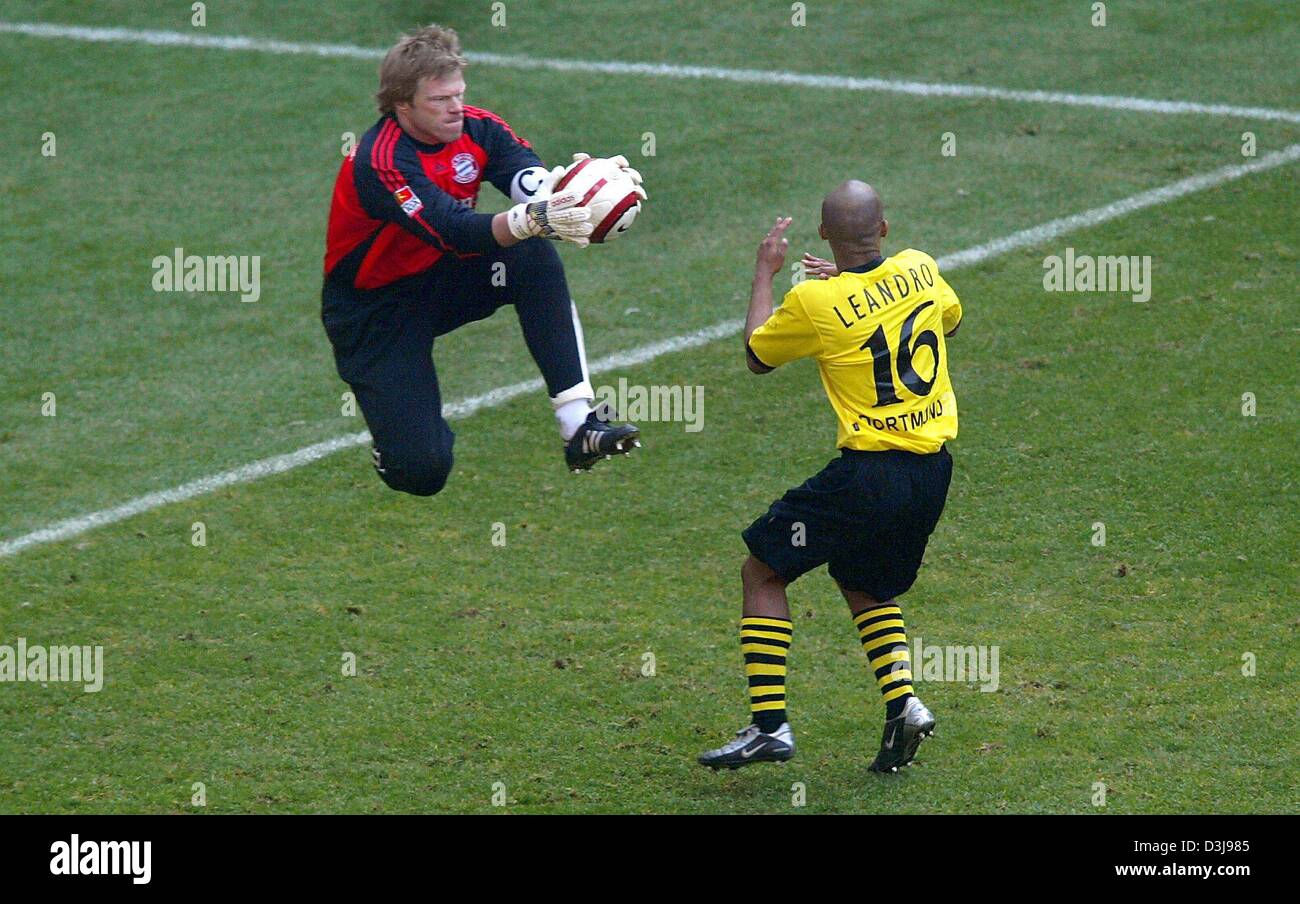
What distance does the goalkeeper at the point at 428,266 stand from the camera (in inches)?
248

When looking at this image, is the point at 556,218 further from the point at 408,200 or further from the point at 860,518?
the point at 860,518

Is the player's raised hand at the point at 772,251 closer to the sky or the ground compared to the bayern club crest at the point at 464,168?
closer to the ground

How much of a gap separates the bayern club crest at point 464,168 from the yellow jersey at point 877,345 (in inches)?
55.7

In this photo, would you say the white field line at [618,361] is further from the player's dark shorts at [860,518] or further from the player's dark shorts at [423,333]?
the player's dark shorts at [860,518]

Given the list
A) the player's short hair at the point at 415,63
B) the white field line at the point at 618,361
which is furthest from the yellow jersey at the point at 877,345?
the white field line at the point at 618,361

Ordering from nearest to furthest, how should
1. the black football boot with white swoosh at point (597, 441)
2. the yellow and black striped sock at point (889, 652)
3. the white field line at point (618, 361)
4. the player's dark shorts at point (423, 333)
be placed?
the yellow and black striped sock at point (889, 652), the black football boot with white swoosh at point (597, 441), the player's dark shorts at point (423, 333), the white field line at point (618, 361)

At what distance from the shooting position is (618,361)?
32.5 feet

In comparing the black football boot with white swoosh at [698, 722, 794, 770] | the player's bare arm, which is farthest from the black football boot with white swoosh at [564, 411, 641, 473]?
the black football boot with white swoosh at [698, 722, 794, 770]

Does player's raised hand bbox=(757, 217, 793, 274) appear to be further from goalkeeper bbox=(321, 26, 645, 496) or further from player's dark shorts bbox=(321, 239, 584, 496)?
player's dark shorts bbox=(321, 239, 584, 496)

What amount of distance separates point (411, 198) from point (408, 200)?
16mm

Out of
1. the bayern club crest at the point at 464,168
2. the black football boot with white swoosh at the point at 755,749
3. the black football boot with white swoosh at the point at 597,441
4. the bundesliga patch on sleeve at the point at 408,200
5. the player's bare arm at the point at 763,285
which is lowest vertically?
the black football boot with white swoosh at the point at 755,749

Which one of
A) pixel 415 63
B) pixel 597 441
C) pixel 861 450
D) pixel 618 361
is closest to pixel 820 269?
pixel 861 450

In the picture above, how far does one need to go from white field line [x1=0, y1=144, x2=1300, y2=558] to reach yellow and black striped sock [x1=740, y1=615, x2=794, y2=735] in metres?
3.75

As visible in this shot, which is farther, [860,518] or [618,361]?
[618,361]
